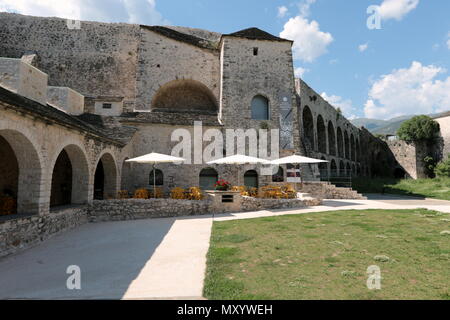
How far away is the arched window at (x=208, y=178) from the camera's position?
1692cm

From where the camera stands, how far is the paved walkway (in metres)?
3.63

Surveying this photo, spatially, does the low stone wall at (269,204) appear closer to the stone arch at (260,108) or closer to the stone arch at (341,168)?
the stone arch at (260,108)

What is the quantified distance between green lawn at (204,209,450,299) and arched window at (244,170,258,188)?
31.3ft

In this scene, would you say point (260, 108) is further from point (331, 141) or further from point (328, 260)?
point (331, 141)

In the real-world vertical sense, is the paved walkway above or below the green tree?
below

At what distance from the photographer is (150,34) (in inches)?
772

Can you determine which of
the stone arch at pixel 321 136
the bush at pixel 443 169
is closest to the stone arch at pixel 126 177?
the stone arch at pixel 321 136

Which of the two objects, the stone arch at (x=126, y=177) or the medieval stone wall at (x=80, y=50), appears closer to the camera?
the stone arch at (x=126, y=177)

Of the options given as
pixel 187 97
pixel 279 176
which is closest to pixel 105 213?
pixel 279 176

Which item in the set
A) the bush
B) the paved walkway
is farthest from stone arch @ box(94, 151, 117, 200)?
the bush

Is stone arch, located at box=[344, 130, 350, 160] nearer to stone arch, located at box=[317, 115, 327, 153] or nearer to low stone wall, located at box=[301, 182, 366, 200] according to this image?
stone arch, located at box=[317, 115, 327, 153]

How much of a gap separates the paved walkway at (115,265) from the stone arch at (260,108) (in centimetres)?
1243

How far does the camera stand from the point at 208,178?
1705 centimetres
